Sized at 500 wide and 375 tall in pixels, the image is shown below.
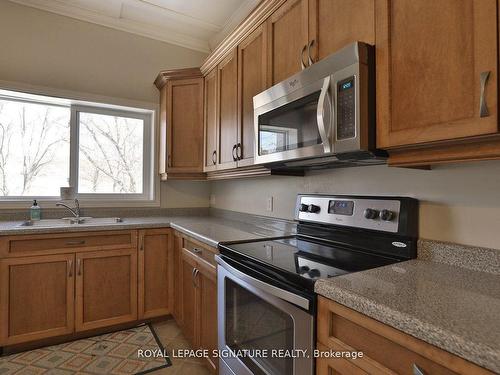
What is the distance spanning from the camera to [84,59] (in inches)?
103

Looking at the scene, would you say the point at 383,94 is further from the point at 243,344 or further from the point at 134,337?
the point at 134,337

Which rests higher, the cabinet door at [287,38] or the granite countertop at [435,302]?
the cabinet door at [287,38]

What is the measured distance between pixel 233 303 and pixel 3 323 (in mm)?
1716

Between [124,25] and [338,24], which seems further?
[124,25]

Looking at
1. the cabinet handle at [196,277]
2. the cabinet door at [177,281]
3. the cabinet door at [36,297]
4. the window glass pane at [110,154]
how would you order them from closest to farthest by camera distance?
the cabinet handle at [196,277] → the cabinet door at [36,297] → the cabinet door at [177,281] → the window glass pane at [110,154]

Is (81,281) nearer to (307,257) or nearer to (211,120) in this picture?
(211,120)

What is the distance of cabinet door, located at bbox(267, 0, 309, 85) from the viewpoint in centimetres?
140

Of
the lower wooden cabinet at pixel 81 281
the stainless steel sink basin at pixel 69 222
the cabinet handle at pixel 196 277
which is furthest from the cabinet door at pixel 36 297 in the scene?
the cabinet handle at pixel 196 277

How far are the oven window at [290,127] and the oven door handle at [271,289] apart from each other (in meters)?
0.63

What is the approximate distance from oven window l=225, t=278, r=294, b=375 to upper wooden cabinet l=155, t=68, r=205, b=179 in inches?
59.2

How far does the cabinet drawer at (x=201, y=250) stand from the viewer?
5.41 feet

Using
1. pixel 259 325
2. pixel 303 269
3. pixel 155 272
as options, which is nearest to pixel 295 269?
pixel 303 269

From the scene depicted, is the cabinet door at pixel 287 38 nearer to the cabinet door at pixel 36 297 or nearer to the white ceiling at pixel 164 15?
the white ceiling at pixel 164 15

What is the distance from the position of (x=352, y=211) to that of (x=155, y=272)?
174 centimetres
